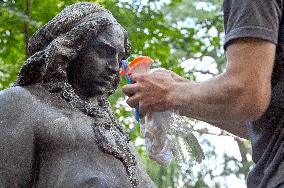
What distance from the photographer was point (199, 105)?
7.99 feet

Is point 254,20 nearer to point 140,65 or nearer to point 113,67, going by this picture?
point 140,65

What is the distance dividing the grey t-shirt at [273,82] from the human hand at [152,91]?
0.34 m

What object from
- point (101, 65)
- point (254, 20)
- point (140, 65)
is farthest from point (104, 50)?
point (254, 20)

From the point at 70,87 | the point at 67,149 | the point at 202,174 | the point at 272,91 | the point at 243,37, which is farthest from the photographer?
the point at 202,174

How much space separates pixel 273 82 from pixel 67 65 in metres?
1.42

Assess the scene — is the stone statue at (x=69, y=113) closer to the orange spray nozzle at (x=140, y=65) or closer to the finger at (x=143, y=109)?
the orange spray nozzle at (x=140, y=65)

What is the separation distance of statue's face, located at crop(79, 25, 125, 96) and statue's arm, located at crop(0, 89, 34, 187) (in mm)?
424

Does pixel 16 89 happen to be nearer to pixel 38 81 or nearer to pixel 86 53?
pixel 38 81

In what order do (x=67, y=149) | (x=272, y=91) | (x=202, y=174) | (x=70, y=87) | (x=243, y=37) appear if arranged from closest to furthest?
(x=243, y=37) < (x=272, y=91) < (x=67, y=149) < (x=70, y=87) < (x=202, y=174)

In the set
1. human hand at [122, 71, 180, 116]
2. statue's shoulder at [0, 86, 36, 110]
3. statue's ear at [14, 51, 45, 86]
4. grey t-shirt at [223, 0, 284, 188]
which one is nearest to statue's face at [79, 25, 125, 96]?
statue's ear at [14, 51, 45, 86]

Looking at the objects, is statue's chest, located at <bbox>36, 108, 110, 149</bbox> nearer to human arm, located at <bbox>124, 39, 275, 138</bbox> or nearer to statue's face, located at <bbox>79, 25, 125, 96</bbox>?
statue's face, located at <bbox>79, 25, 125, 96</bbox>

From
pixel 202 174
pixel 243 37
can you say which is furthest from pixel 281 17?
pixel 202 174

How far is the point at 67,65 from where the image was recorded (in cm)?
353

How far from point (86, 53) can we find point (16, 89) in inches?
17.0
